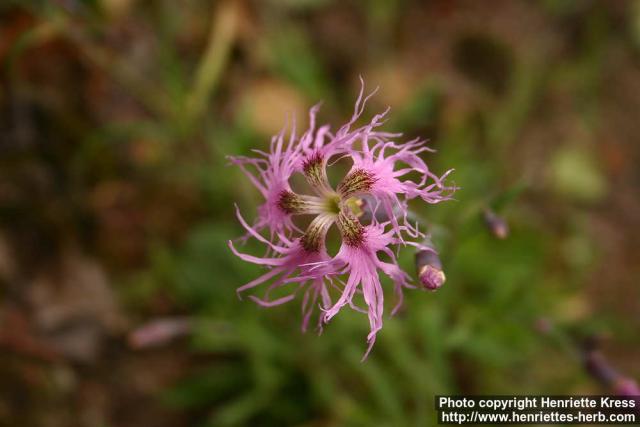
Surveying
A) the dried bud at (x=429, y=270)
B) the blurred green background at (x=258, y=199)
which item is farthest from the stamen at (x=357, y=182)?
the blurred green background at (x=258, y=199)

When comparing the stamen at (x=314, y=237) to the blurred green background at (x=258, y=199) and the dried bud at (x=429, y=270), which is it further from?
the blurred green background at (x=258, y=199)

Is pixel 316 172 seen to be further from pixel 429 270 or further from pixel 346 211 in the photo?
pixel 429 270

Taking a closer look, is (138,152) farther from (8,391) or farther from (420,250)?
(420,250)

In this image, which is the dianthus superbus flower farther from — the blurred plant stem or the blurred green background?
the blurred plant stem

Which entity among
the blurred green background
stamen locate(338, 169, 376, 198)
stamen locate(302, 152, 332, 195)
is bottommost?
stamen locate(338, 169, 376, 198)

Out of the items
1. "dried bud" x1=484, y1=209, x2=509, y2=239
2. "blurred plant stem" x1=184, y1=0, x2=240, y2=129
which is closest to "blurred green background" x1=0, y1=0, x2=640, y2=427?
"blurred plant stem" x1=184, y1=0, x2=240, y2=129

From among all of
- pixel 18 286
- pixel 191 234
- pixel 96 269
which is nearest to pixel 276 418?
pixel 191 234

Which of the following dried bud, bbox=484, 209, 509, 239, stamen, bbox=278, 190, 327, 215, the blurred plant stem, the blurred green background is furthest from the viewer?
the blurred plant stem

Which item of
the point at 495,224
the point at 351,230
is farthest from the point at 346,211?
the point at 495,224
